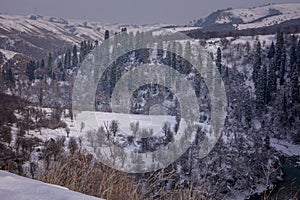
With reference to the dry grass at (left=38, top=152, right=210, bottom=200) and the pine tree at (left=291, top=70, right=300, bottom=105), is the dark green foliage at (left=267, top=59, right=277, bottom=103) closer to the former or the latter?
the pine tree at (left=291, top=70, right=300, bottom=105)

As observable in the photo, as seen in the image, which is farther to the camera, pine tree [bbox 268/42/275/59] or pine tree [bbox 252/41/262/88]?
pine tree [bbox 268/42/275/59]

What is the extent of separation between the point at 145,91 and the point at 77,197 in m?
67.0

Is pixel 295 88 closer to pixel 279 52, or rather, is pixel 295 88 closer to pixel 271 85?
pixel 271 85

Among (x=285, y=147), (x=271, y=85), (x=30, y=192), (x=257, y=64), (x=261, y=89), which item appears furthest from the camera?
(x=257, y=64)

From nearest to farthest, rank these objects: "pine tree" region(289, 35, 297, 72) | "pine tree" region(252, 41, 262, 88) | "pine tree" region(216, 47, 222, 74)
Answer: "pine tree" region(252, 41, 262, 88), "pine tree" region(289, 35, 297, 72), "pine tree" region(216, 47, 222, 74)

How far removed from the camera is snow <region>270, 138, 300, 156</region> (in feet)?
153

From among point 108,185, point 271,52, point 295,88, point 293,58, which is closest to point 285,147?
point 295,88

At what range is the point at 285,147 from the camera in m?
49.5

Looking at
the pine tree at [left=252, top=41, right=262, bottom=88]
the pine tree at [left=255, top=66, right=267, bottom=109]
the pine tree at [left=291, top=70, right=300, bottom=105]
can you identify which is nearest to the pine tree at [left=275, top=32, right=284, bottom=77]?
the pine tree at [left=252, top=41, right=262, bottom=88]

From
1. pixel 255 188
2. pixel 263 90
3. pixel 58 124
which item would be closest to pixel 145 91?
pixel 263 90

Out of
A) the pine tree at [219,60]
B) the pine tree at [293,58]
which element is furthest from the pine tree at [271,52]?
the pine tree at [219,60]

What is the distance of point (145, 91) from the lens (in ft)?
228

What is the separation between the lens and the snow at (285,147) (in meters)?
46.8

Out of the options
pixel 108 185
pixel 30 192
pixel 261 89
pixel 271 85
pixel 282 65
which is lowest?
pixel 108 185
